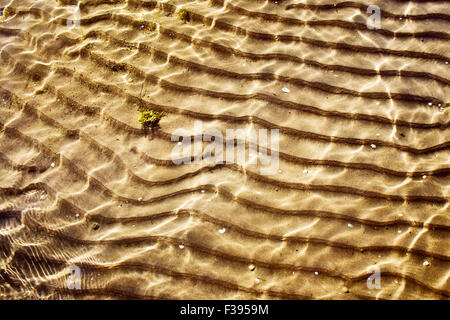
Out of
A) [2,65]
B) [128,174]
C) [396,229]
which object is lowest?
[396,229]

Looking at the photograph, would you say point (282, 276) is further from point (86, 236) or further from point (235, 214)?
point (86, 236)

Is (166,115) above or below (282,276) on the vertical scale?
above

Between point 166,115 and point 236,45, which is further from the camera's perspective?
point 236,45


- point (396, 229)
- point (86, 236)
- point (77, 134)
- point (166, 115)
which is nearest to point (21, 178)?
point (77, 134)
